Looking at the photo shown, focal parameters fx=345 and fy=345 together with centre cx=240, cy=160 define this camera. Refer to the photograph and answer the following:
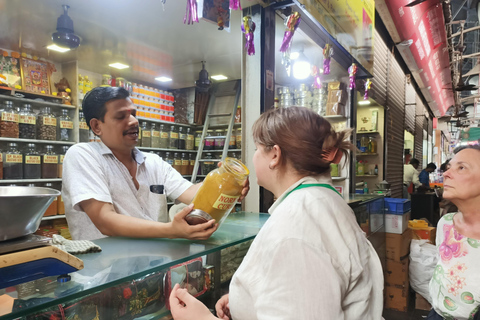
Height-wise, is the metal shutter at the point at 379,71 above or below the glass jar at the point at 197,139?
above

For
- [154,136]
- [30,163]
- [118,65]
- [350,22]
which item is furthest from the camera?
[154,136]

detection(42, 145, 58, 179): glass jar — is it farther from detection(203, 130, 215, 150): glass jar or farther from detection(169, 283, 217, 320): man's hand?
detection(169, 283, 217, 320): man's hand

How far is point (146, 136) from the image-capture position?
6199mm

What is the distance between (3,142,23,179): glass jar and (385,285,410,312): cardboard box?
15.7 ft

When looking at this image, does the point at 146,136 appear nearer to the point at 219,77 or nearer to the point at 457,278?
the point at 219,77

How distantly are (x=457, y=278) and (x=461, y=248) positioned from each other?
0.16 meters

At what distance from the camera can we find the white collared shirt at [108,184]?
1.54 m

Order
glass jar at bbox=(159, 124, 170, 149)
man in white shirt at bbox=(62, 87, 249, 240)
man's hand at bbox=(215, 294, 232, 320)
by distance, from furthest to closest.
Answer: glass jar at bbox=(159, 124, 170, 149), man in white shirt at bbox=(62, 87, 249, 240), man's hand at bbox=(215, 294, 232, 320)

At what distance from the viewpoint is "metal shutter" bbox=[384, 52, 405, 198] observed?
23.2 feet

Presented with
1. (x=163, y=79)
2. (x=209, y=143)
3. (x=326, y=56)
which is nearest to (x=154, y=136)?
(x=209, y=143)

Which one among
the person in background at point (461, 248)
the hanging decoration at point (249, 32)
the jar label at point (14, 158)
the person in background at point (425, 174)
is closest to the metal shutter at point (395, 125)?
the person in background at point (425, 174)

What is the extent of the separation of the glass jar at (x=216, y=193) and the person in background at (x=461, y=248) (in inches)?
52.4

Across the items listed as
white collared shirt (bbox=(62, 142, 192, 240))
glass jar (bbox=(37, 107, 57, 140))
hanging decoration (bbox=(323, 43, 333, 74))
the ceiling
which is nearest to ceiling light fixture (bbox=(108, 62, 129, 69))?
the ceiling

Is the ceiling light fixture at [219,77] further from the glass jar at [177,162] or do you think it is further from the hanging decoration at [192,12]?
the hanging decoration at [192,12]
